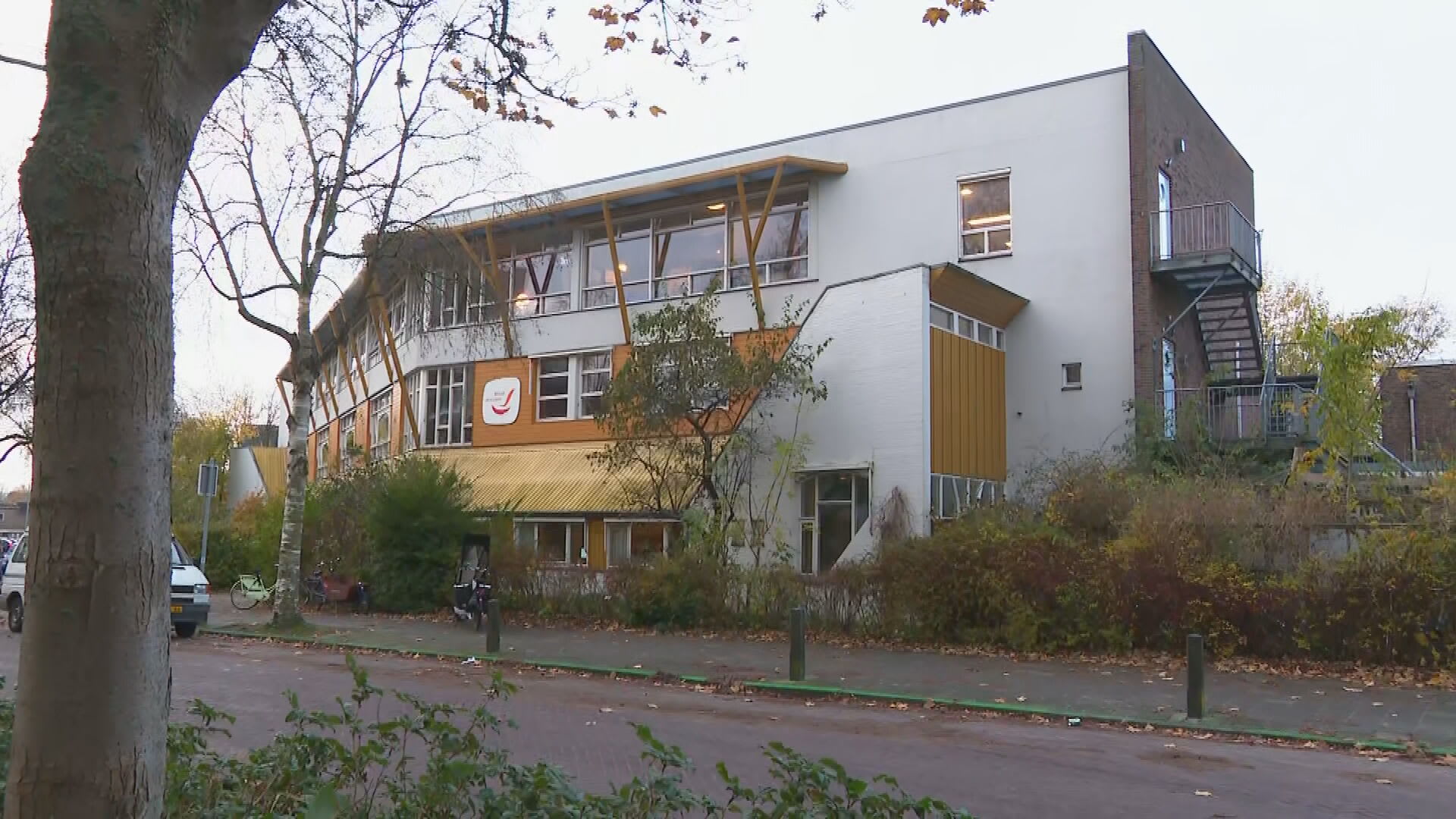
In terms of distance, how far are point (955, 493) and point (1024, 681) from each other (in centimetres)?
975

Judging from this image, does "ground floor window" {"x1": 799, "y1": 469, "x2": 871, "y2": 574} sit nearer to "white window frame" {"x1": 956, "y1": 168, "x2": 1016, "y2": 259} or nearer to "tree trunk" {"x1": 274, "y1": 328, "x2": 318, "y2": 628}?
"white window frame" {"x1": 956, "y1": 168, "x2": 1016, "y2": 259}

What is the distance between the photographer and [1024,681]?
1365 centimetres

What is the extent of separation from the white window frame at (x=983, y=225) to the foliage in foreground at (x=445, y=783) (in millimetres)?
22293

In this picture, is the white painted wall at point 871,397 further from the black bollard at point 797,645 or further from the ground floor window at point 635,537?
the black bollard at point 797,645

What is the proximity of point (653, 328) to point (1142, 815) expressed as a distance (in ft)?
52.8

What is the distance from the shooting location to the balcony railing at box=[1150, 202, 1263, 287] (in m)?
24.5

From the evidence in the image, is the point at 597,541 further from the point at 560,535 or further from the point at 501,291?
the point at 501,291

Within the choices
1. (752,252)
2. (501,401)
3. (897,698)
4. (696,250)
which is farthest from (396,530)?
(897,698)

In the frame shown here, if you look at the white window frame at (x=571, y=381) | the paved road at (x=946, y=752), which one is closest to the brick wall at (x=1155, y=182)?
the white window frame at (x=571, y=381)

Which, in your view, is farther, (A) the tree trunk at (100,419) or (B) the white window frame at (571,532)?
(B) the white window frame at (571,532)

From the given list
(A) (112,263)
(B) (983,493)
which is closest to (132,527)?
(A) (112,263)

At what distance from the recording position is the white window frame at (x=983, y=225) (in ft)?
84.7

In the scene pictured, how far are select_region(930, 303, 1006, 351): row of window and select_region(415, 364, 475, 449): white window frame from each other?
14311mm

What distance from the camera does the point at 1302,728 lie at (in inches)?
428
